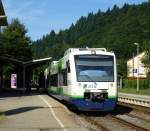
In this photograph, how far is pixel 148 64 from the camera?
7106cm

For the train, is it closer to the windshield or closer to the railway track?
the windshield

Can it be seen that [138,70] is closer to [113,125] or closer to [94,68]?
[94,68]

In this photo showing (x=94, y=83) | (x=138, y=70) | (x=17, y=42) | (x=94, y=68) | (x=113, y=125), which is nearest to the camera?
(x=113, y=125)

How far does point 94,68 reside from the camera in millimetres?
22500

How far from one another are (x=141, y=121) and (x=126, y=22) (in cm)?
14968

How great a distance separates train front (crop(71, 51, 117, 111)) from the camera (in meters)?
22.0

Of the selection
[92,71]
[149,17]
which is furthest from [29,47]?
[149,17]

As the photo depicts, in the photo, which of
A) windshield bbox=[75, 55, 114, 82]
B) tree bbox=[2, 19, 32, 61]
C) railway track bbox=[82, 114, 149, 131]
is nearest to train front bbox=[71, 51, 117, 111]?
windshield bbox=[75, 55, 114, 82]

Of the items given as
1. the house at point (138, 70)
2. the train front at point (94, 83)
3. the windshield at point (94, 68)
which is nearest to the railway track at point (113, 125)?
the train front at point (94, 83)

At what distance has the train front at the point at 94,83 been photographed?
22.0m

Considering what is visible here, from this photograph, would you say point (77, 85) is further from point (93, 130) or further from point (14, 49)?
point (14, 49)

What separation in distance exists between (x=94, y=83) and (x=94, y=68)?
0.75 metres

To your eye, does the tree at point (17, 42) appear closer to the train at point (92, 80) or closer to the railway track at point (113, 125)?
the train at point (92, 80)

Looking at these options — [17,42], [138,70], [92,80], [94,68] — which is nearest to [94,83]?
[92,80]
